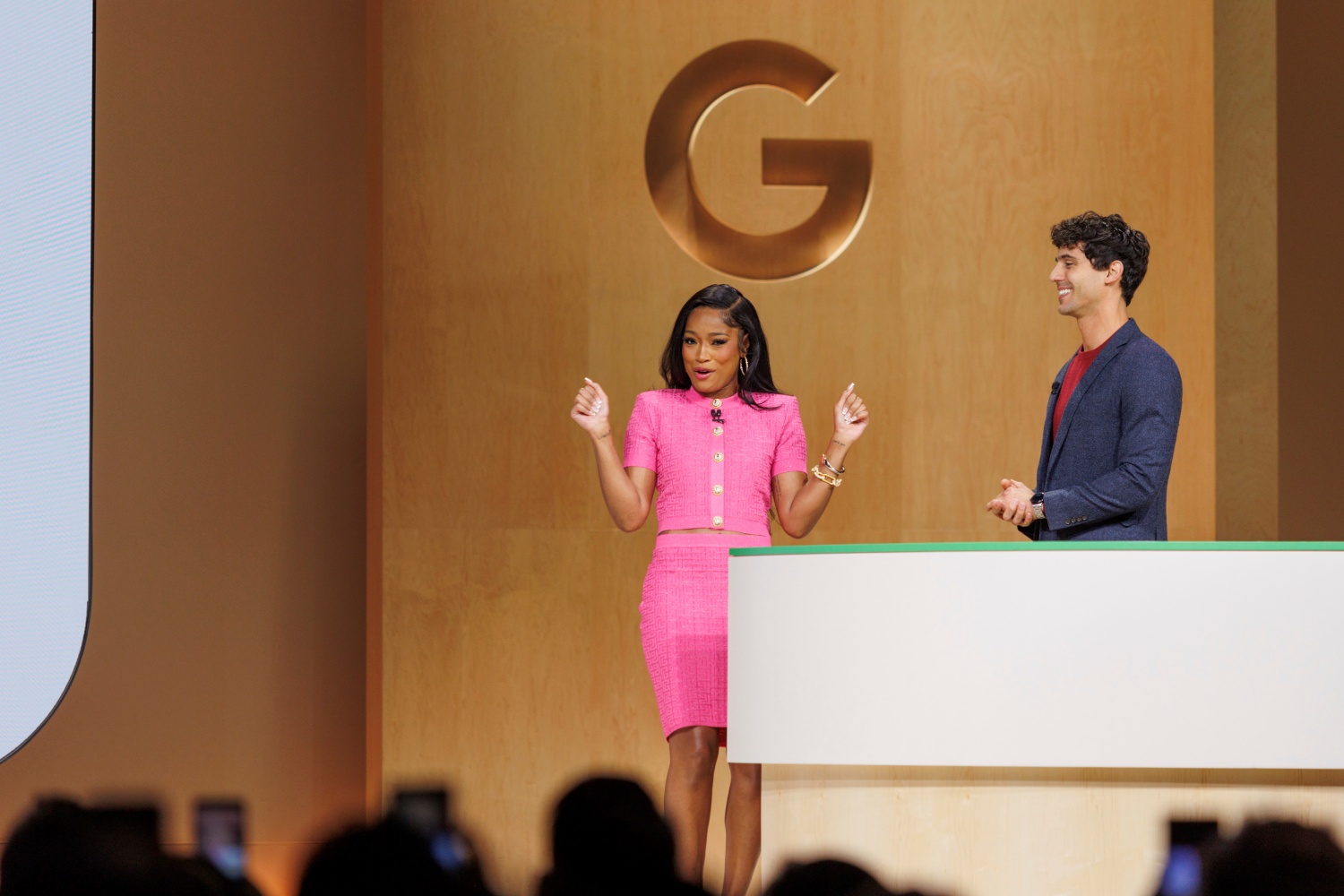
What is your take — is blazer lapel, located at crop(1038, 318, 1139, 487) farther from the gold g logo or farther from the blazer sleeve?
the gold g logo

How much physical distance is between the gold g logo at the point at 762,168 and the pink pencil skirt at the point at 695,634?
1.57 m

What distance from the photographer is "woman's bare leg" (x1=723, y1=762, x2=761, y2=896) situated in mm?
2881

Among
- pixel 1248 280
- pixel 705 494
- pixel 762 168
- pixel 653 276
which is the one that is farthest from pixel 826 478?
pixel 1248 280

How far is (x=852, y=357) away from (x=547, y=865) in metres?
3.26

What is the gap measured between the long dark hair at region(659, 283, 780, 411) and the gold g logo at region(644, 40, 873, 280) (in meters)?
1.21

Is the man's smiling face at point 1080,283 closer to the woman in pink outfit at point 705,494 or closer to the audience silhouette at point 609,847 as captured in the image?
the woman in pink outfit at point 705,494

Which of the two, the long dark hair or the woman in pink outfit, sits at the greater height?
the long dark hair

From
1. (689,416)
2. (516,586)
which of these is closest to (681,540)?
(689,416)

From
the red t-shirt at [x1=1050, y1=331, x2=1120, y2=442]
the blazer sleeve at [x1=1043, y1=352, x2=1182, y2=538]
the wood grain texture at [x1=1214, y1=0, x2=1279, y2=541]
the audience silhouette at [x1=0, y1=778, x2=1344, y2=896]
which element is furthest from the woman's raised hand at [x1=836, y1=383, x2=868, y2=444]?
the audience silhouette at [x1=0, y1=778, x2=1344, y2=896]

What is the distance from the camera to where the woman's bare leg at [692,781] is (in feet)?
9.50

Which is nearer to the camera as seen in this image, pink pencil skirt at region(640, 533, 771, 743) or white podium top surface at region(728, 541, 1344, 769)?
white podium top surface at region(728, 541, 1344, 769)

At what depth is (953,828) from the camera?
Answer: 229 cm

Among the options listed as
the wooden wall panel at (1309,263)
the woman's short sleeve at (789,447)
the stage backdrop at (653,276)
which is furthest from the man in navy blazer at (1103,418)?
the wooden wall panel at (1309,263)

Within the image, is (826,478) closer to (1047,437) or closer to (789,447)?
(789,447)
